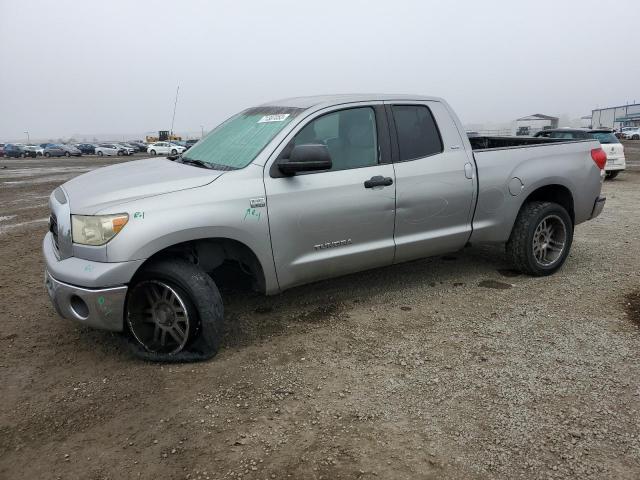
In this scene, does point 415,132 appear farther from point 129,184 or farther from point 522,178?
point 129,184

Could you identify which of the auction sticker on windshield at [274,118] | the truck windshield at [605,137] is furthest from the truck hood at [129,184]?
the truck windshield at [605,137]

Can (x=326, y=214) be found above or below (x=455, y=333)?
above

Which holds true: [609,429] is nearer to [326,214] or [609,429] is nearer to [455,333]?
[455,333]

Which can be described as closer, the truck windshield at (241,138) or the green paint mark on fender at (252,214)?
the green paint mark on fender at (252,214)

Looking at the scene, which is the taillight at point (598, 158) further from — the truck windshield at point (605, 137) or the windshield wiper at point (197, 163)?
the truck windshield at point (605, 137)

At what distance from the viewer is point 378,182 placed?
390cm

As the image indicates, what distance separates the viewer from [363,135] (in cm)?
402

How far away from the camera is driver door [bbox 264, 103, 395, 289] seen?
355cm

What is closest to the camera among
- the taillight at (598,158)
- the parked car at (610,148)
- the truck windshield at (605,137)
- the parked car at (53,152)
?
the taillight at (598,158)

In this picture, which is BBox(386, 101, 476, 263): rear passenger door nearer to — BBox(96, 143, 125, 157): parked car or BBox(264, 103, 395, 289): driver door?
BBox(264, 103, 395, 289): driver door

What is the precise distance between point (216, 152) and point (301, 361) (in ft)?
5.94

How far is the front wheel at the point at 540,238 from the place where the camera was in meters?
4.81

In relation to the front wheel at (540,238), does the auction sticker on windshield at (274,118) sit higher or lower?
higher

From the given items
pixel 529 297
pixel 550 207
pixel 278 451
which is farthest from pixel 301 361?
pixel 550 207
